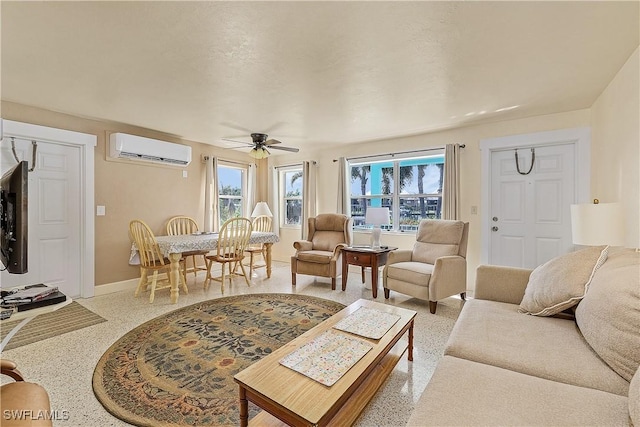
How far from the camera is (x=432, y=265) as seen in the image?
3408mm

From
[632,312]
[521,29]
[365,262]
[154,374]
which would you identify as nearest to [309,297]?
[365,262]

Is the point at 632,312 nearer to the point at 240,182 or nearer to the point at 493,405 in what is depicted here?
the point at 493,405

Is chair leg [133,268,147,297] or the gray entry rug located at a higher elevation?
chair leg [133,268,147,297]

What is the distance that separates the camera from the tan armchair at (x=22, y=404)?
0.89m

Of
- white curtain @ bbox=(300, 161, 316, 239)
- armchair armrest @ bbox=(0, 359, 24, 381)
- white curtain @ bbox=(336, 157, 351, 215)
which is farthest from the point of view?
white curtain @ bbox=(300, 161, 316, 239)

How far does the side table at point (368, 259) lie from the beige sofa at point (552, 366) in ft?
6.13

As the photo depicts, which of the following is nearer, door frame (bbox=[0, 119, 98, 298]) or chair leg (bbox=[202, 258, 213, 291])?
door frame (bbox=[0, 119, 98, 298])

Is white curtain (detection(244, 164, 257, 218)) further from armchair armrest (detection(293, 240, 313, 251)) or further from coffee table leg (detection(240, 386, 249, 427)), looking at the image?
coffee table leg (detection(240, 386, 249, 427))

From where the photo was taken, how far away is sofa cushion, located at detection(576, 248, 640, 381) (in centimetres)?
111

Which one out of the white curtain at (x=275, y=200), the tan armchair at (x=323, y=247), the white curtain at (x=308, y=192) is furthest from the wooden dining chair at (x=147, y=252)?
the white curtain at (x=275, y=200)

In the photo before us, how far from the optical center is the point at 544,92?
A: 280cm

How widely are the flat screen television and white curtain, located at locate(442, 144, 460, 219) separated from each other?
4.14 metres

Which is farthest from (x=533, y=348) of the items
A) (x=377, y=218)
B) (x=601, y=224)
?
(x=377, y=218)

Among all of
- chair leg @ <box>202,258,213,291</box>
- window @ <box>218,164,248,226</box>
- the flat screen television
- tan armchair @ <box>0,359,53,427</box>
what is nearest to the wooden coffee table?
tan armchair @ <box>0,359,53,427</box>
